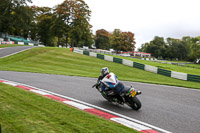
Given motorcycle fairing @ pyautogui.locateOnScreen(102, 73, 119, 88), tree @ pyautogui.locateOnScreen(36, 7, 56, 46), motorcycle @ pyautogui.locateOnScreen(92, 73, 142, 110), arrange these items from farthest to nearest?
tree @ pyautogui.locateOnScreen(36, 7, 56, 46) → motorcycle fairing @ pyautogui.locateOnScreen(102, 73, 119, 88) → motorcycle @ pyautogui.locateOnScreen(92, 73, 142, 110)

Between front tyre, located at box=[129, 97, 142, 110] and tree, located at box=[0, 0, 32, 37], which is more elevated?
tree, located at box=[0, 0, 32, 37]

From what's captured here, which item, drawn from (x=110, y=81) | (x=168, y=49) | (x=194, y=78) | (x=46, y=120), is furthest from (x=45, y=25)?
(x=168, y=49)

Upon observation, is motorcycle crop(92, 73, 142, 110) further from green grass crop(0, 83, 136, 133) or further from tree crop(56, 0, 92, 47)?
tree crop(56, 0, 92, 47)

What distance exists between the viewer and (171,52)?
351 ft

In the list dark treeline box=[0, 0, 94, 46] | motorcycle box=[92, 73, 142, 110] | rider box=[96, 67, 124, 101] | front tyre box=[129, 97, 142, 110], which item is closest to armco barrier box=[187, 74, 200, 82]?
motorcycle box=[92, 73, 142, 110]

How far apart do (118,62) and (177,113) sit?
24.4 meters

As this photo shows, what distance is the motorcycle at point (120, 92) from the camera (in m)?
7.28

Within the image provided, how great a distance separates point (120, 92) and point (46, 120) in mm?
3208

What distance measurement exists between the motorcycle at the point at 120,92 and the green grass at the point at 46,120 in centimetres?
185

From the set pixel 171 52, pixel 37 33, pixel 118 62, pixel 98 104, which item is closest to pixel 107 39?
pixel 171 52

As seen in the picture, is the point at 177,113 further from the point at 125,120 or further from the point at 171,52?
the point at 171,52

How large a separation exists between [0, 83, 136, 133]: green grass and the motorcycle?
1851mm

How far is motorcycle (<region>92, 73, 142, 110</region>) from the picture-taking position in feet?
23.9

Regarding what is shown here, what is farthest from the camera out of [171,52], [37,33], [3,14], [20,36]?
[171,52]
